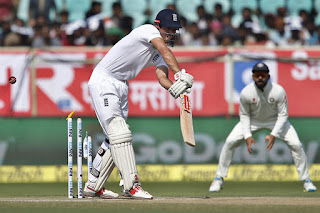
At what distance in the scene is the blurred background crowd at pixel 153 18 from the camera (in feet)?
46.0

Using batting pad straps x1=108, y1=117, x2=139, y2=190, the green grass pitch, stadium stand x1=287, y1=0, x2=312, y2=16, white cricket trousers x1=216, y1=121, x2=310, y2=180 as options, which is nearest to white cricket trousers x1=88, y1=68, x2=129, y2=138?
batting pad straps x1=108, y1=117, x2=139, y2=190

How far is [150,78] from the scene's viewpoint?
465 inches

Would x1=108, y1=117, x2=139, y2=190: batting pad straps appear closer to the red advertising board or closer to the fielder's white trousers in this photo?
the fielder's white trousers

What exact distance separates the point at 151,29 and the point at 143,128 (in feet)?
13.4

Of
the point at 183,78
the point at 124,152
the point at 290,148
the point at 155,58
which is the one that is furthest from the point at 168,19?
the point at 290,148

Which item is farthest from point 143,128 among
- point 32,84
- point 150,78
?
point 32,84

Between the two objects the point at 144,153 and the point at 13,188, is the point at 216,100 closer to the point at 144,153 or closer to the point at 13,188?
the point at 144,153

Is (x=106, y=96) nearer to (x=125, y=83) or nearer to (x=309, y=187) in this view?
(x=125, y=83)

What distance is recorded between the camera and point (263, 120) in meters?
9.59

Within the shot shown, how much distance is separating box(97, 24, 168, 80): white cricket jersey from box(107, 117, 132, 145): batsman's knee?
51 cm

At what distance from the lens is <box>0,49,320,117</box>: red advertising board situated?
38.4 ft

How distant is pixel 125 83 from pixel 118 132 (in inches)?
25.1

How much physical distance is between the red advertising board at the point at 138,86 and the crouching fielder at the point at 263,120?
2.17 meters

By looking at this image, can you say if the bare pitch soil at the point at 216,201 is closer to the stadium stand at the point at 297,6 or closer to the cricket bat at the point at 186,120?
the cricket bat at the point at 186,120
